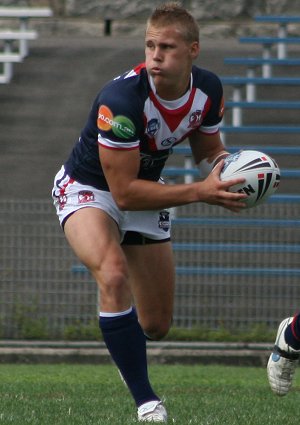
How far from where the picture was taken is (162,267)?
7.26 metres

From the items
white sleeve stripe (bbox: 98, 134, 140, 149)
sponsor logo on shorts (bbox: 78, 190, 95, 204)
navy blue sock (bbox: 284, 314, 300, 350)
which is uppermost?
white sleeve stripe (bbox: 98, 134, 140, 149)

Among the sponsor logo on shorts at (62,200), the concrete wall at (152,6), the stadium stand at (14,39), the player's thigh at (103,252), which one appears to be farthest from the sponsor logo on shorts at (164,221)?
the concrete wall at (152,6)

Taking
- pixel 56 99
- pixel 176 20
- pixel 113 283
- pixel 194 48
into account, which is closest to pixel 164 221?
pixel 113 283

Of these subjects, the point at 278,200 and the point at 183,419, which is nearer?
the point at 183,419

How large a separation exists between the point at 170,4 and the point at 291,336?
6.65ft

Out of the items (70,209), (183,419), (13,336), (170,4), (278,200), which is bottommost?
(13,336)

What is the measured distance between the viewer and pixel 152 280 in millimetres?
7227

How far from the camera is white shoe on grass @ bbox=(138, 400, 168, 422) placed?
6191 mm

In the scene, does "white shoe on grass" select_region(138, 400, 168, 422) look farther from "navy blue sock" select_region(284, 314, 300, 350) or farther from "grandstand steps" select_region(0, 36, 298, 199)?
"grandstand steps" select_region(0, 36, 298, 199)

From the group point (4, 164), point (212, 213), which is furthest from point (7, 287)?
point (4, 164)

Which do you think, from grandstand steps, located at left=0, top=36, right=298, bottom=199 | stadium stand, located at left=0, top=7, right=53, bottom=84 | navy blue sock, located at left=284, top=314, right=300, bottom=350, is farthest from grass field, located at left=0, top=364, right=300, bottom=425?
stadium stand, located at left=0, top=7, right=53, bottom=84

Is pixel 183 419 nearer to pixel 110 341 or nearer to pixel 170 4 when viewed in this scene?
pixel 110 341

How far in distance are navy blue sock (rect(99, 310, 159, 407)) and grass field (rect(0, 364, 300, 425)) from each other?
164mm

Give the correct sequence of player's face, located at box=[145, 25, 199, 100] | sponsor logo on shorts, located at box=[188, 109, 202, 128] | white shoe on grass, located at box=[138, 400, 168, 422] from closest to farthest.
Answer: white shoe on grass, located at box=[138, 400, 168, 422] < player's face, located at box=[145, 25, 199, 100] < sponsor logo on shorts, located at box=[188, 109, 202, 128]
